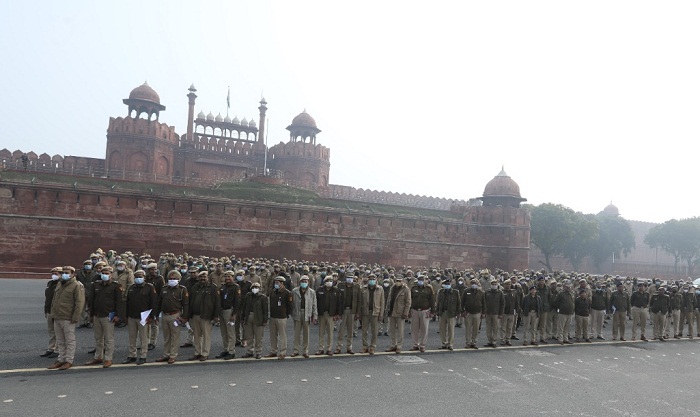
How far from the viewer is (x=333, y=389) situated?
272 inches

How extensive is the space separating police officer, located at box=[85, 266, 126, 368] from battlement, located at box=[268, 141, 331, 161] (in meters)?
38.6

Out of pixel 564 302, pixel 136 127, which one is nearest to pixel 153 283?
pixel 564 302

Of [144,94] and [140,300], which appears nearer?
[140,300]

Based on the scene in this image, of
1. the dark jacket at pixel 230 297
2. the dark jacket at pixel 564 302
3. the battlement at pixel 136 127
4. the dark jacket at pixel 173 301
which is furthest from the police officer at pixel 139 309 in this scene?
the battlement at pixel 136 127

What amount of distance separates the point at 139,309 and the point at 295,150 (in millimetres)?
39045

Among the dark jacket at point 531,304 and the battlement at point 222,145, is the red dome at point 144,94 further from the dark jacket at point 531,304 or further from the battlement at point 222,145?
the dark jacket at point 531,304

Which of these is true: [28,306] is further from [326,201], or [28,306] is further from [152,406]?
[326,201]

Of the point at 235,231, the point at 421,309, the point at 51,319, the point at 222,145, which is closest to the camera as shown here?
the point at 51,319

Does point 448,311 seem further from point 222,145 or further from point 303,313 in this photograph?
point 222,145

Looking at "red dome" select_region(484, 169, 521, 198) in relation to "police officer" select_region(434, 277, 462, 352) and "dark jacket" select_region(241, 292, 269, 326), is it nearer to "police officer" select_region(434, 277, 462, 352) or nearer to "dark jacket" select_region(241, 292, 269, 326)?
"police officer" select_region(434, 277, 462, 352)

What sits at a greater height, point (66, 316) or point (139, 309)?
point (139, 309)

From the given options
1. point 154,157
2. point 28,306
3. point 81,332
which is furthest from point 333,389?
point 154,157

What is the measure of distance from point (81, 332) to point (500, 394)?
8.84 metres

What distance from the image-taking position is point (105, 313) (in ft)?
24.7
